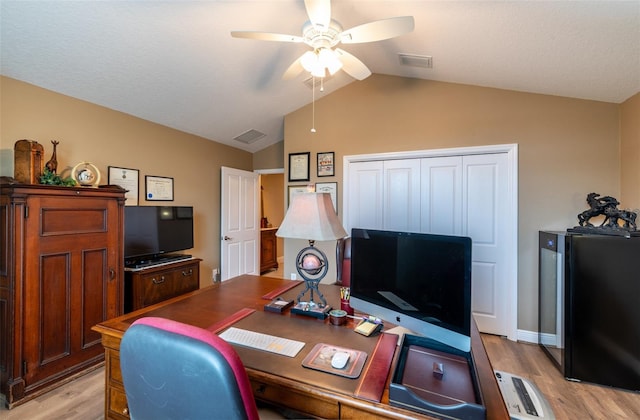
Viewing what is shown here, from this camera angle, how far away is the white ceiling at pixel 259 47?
5.73 feet

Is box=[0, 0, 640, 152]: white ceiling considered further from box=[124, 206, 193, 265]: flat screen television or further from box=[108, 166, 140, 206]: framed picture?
box=[124, 206, 193, 265]: flat screen television

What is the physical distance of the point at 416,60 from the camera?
107 inches

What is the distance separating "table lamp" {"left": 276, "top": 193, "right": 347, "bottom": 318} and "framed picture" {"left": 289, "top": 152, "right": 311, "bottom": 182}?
2.22m

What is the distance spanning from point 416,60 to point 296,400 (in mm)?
2985

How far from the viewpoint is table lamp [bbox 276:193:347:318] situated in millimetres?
1403

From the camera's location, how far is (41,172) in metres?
2.11

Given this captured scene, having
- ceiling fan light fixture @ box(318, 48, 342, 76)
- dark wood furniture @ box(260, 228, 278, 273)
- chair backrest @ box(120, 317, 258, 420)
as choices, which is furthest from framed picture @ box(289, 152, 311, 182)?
chair backrest @ box(120, 317, 258, 420)

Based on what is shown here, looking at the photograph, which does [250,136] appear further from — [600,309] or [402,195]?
[600,309]

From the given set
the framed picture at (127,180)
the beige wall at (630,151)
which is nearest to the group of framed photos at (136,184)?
the framed picture at (127,180)

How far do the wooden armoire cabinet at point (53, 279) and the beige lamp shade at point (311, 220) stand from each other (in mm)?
1816

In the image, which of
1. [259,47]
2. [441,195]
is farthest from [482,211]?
[259,47]

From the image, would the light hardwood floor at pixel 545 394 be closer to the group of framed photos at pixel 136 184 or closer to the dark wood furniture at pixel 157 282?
the dark wood furniture at pixel 157 282

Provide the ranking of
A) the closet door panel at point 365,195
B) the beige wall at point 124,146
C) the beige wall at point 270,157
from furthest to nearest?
the beige wall at point 270,157 < the closet door panel at point 365,195 < the beige wall at point 124,146

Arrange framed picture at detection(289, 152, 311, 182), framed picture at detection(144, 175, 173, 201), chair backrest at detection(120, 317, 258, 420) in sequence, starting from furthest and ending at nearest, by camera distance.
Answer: framed picture at detection(289, 152, 311, 182)
framed picture at detection(144, 175, 173, 201)
chair backrest at detection(120, 317, 258, 420)
